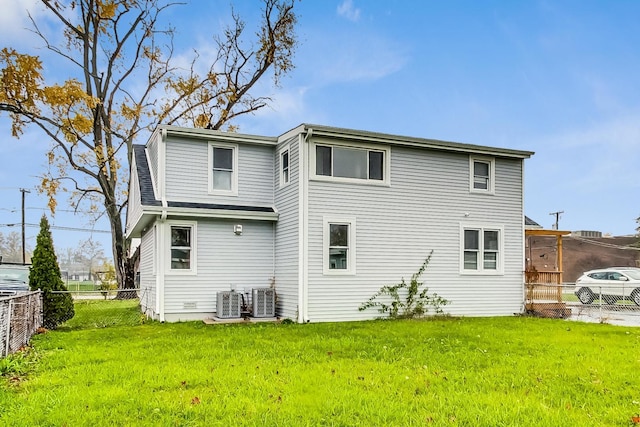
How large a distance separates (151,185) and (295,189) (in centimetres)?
383

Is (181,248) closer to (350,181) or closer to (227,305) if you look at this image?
(227,305)

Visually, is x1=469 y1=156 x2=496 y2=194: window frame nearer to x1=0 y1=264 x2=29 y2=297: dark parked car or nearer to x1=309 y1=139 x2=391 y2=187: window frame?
x1=309 y1=139 x2=391 y2=187: window frame

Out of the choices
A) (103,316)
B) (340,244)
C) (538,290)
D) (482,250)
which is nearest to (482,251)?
(482,250)

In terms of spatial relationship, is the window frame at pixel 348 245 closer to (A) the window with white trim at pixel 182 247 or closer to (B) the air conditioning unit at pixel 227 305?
(B) the air conditioning unit at pixel 227 305

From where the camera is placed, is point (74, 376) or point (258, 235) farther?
point (258, 235)

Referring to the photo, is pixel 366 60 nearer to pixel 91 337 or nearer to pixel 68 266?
pixel 91 337

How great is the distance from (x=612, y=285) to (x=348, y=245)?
1140 cm

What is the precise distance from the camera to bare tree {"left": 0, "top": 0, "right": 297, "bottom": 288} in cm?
2241

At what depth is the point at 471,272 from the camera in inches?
587

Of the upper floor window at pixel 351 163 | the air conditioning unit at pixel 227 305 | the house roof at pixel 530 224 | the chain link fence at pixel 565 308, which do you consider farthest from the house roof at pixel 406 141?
the air conditioning unit at pixel 227 305

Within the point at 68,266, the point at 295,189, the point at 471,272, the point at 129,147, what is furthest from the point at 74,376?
the point at 68,266

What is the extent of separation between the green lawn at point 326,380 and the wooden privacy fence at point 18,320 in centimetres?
34

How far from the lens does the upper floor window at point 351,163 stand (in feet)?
43.7

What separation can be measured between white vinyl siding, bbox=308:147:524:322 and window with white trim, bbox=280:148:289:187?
121 cm
